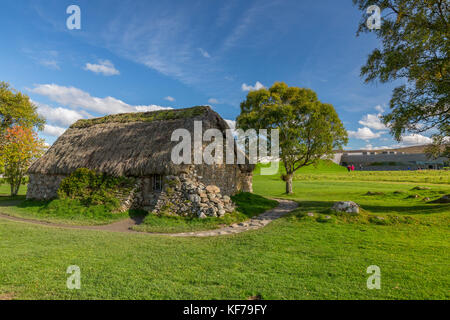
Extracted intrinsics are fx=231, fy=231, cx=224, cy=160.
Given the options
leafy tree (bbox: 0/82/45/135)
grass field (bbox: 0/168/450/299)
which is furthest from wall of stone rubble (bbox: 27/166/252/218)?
leafy tree (bbox: 0/82/45/135)

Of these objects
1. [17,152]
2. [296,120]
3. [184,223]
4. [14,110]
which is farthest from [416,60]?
[14,110]

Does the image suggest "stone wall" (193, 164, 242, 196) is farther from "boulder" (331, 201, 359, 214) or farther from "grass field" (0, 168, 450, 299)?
"boulder" (331, 201, 359, 214)

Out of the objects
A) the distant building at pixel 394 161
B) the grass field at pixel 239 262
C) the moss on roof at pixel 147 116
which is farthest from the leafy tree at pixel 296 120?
the distant building at pixel 394 161

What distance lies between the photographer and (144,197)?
Result: 14430 mm

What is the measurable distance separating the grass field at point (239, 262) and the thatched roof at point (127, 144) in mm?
5503

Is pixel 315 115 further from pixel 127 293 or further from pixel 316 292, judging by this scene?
pixel 127 293

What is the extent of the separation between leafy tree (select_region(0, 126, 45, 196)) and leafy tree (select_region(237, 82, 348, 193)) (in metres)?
21.0

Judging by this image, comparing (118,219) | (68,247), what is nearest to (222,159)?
(118,219)

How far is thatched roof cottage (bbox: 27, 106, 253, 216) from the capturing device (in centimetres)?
1273

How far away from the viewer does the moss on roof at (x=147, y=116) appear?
1656 cm

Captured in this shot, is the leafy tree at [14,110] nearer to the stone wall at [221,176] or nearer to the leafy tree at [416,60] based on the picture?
the stone wall at [221,176]

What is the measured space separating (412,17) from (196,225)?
16202mm

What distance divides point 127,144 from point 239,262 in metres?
13.2
